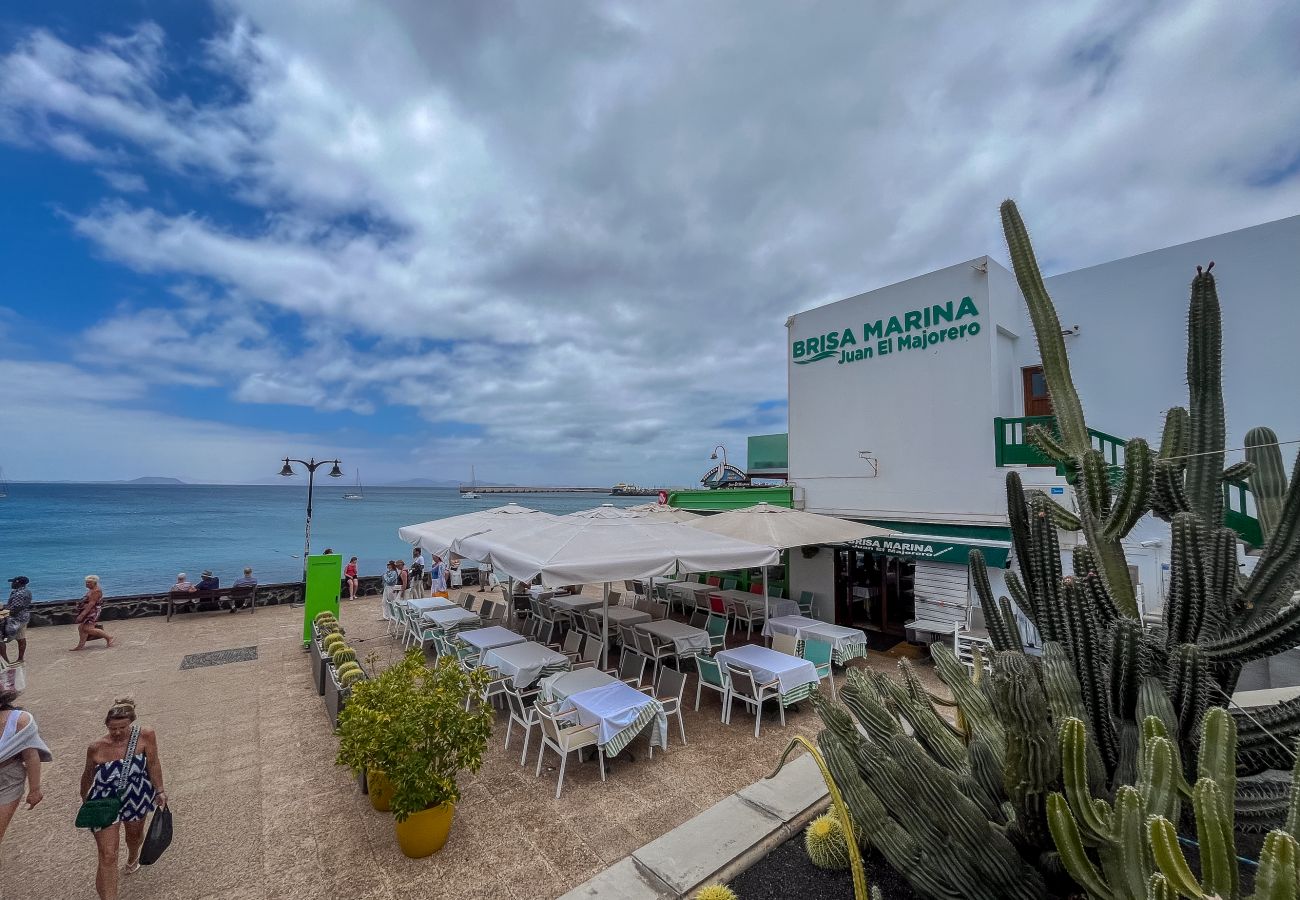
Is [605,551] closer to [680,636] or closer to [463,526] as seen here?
[680,636]

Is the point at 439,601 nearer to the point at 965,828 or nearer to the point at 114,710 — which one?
the point at 114,710

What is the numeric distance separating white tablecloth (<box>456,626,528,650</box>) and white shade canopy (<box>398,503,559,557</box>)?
1381 mm

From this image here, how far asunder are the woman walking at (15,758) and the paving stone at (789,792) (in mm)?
5306

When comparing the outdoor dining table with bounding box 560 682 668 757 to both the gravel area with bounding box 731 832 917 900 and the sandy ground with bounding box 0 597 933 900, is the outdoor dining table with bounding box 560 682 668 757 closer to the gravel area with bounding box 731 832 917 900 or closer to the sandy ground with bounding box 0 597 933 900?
the sandy ground with bounding box 0 597 933 900

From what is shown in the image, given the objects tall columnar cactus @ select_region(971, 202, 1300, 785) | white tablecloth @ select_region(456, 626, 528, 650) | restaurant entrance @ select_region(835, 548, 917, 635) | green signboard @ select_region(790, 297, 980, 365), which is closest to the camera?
tall columnar cactus @ select_region(971, 202, 1300, 785)

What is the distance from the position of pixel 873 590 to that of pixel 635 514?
560cm

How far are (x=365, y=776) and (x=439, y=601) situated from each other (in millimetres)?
6582

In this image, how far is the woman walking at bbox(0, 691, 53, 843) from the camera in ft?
12.2

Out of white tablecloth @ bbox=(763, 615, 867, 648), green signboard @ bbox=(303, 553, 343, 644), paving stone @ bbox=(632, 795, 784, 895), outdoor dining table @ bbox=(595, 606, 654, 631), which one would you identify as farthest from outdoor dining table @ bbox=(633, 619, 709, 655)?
green signboard @ bbox=(303, 553, 343, 644)

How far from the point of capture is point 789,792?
15.6 ft

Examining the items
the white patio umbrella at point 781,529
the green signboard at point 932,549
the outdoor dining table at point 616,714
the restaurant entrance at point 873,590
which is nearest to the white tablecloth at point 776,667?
the outdoor dining table at point 616,714

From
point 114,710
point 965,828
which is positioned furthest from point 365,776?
point 965,828

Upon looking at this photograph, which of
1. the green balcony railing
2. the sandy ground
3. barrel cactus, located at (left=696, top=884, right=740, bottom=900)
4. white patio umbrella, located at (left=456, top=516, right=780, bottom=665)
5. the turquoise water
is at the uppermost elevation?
the green balcony railing

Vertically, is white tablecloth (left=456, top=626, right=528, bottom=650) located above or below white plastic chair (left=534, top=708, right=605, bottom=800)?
above
